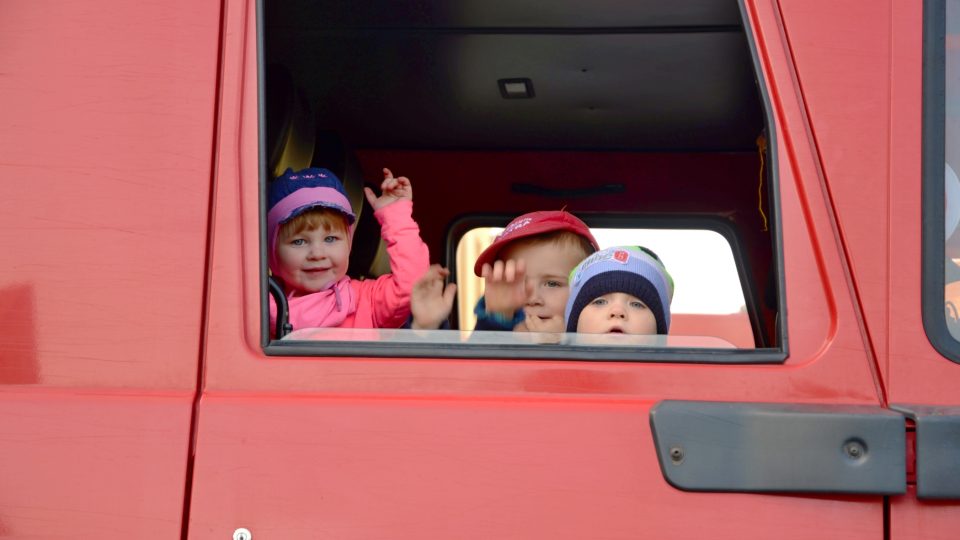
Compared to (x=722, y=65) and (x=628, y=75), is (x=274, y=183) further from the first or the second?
(x=722, y=65)

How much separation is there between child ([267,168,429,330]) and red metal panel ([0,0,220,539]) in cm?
70

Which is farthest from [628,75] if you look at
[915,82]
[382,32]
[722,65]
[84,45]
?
[84,45]

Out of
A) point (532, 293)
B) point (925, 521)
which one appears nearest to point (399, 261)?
point (532, 293)

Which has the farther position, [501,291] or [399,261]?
[399,261]

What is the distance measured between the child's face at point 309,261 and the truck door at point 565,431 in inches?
37.1

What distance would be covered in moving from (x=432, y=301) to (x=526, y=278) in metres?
0.20

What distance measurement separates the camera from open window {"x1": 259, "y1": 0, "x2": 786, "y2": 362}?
7.93ft

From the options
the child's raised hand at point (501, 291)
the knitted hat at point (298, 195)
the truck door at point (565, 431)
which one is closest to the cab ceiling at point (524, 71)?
the knitted hat at point (298, 195)

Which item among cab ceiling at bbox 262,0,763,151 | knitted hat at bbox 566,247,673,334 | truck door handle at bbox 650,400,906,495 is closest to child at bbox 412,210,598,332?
knitted hat at bbox 566,247,673,334

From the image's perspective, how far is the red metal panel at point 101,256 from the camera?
143 cm

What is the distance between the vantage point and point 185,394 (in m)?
1.47

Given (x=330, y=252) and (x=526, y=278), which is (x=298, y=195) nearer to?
(x=330, y=252)

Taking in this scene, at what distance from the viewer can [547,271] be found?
2.42m

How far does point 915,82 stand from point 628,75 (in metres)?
1.24
